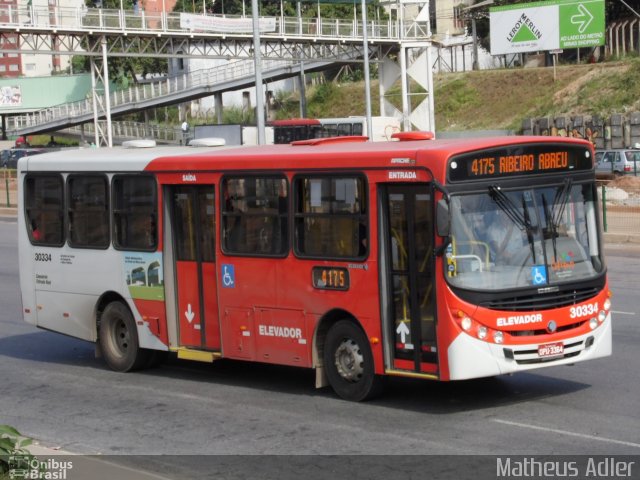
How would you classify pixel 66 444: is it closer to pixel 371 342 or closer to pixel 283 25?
pixel 371 342

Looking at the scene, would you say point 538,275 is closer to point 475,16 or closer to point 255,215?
point 255,215

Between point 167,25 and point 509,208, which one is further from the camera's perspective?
point 167,25

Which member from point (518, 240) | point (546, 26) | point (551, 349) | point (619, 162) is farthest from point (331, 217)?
point (546, 26)

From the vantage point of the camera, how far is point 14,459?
7633mm

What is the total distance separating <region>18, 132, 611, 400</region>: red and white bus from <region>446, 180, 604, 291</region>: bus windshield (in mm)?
14

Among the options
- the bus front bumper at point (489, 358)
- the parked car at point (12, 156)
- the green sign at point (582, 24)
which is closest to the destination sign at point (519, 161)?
the bus front bumper at point (489, 358)

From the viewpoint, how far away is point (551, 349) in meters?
10.6

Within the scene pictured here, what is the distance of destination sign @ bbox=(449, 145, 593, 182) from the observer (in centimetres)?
1045

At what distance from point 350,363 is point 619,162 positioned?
34.4m

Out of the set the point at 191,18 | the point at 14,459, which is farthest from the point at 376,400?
the point at 191,18

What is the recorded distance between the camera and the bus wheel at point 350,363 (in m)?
11.2

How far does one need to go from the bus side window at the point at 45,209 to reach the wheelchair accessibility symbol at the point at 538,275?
22.3ft

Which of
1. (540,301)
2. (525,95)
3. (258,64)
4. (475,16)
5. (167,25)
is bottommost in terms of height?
(540,301)

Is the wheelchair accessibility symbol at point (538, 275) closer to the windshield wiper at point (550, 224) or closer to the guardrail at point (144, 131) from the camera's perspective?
the windshield wiper at point (550, 224)
